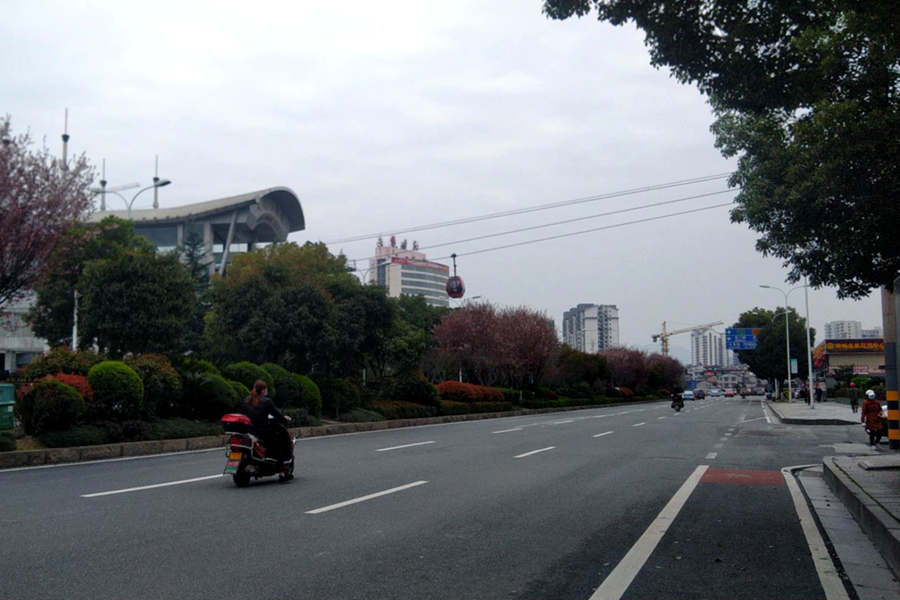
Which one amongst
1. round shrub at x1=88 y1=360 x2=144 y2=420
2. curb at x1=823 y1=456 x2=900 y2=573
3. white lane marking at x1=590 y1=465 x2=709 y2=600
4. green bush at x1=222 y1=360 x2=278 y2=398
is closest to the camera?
white lane marking at x1=590 y1=465 x2=709 y2=600

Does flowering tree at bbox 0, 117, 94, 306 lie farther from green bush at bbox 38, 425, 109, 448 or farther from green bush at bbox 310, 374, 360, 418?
green bush at bbox 310, 374, 360, 418

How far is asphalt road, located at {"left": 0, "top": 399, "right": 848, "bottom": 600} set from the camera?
5.58 m

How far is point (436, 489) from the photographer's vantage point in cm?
1042

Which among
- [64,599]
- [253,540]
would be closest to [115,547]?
[253,540]

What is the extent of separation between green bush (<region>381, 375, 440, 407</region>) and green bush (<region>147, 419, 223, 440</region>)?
1513 centimetres

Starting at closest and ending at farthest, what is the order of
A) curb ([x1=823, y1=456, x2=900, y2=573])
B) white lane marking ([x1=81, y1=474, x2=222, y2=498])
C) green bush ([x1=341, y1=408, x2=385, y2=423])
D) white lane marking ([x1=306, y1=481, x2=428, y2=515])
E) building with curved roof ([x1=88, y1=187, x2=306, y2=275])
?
curb ([x1=823, y1=456, x2=900, y2=573]) → white lane marking ([x1=306, y1=481, x2=428, y2=515]) → white lane marking ([x1=81, y1=474, x2=222, y2=498]) → green bush ([x1=341, y1=408, x2=385, y2=423]) → building with curved roof ([x1=88, y1=187, x2=306, y2=275])

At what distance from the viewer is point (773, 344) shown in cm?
9431

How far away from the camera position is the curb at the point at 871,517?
652 cm


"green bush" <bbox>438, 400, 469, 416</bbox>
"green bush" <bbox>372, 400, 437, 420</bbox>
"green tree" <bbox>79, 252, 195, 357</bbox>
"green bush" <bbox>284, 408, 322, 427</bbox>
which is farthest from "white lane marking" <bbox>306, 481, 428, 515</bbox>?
"green bush" <bbox>438, 400, 469, 416</bbox>

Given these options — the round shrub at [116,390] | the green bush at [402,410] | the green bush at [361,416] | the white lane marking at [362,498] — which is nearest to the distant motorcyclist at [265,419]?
the white lane marking at [362,498]

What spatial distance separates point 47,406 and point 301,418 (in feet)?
29.5

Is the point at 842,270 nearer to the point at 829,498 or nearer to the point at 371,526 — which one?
the point at 829,498

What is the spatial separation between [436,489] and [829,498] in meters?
5.14

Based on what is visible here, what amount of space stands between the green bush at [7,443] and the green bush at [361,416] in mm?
13824
